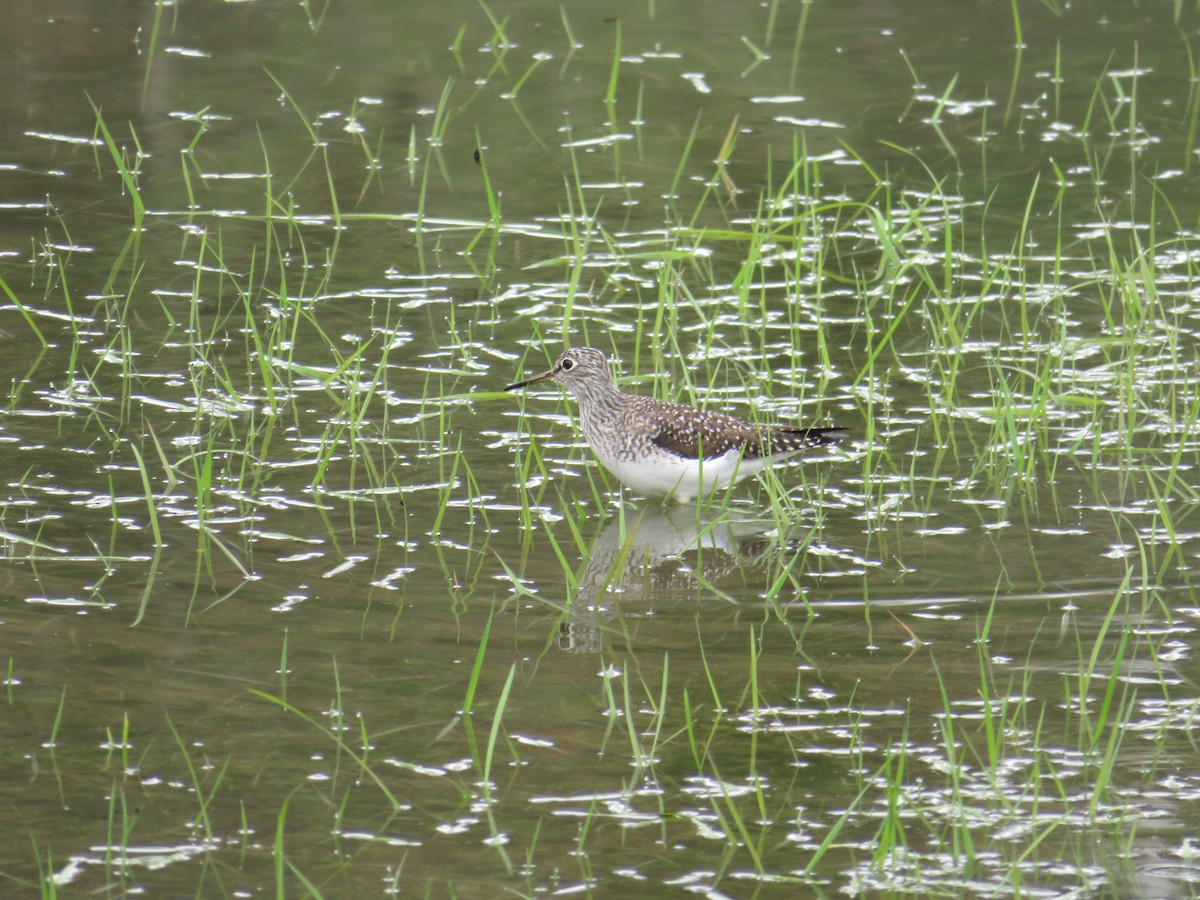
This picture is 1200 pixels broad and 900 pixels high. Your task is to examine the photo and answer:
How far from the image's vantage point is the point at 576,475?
8789mm

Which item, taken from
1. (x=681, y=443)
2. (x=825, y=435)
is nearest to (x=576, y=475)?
(x=681, y=443)

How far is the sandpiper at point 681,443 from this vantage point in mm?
8211

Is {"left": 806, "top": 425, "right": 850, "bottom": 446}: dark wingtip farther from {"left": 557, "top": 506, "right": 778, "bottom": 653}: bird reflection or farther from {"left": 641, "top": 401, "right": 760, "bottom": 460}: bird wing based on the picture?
{"left": 557, "top": 506, "right": 778, "bottom": 653}: bird reflection

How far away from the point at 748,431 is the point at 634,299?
2.35m

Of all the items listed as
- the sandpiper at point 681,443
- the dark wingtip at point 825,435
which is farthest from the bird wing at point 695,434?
the dark wingtip at point 825,435

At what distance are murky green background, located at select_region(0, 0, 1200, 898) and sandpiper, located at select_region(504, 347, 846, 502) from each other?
192 mm

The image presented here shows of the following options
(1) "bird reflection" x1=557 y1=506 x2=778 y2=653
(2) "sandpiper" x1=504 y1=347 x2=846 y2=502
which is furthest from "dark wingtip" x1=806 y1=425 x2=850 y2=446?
(1) "bird reflection" x1=557 y1=506 x2=778 y2=653

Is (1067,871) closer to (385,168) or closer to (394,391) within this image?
(394,391)

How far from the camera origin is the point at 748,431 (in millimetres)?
8266

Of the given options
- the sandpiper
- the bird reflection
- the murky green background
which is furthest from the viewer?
the sandpiper

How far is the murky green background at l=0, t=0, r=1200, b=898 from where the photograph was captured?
19.0 feet

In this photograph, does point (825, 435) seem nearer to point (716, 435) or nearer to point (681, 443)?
point (716, 435)

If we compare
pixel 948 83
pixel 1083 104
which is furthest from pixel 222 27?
pixel 1083 104

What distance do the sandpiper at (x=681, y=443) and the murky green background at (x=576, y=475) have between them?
19cm
